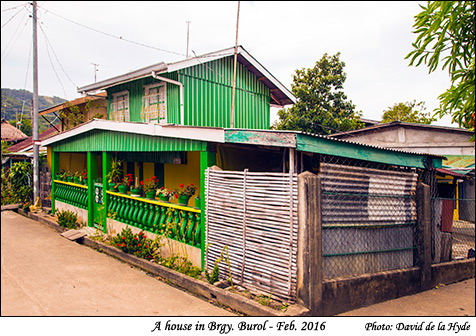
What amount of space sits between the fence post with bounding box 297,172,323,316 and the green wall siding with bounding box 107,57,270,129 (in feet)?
18.8

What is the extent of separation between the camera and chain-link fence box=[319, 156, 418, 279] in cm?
484

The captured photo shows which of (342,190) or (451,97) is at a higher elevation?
(451,97)

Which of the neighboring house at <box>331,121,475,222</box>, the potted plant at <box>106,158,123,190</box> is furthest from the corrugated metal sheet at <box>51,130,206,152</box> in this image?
the neighboring house at <box>331,121,475,222</box>

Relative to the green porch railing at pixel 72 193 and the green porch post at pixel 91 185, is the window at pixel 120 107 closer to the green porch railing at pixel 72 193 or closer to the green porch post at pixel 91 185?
the green porch post at pixel 91 185

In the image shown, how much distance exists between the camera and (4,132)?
3117 centimetres

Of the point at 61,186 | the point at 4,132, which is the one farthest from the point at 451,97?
the point at 4,132

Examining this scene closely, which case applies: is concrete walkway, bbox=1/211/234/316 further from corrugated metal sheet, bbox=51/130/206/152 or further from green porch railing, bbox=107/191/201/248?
corrugated metal sheet, bbox=51/130/206/152

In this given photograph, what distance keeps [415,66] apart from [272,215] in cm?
266

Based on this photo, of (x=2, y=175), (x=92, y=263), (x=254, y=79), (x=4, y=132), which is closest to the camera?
(x=92, y=263)

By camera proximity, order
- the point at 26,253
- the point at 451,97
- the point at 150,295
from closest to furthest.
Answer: the point at 451,97 → the point at 150,295 → the point at 26,253

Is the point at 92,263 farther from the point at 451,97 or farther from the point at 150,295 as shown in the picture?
A: the point at 451,97

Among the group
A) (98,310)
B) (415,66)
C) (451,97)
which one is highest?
(415,66)

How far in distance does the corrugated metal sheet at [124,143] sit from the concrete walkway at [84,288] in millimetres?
2547

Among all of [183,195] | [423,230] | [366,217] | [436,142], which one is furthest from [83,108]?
[436,142]
